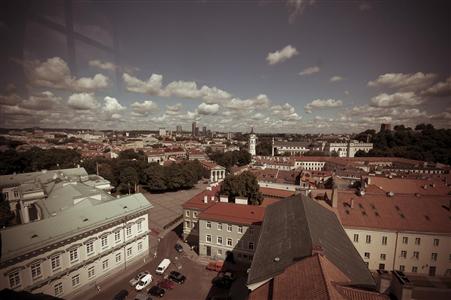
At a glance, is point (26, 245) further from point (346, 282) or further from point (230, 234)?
point (346, 282)

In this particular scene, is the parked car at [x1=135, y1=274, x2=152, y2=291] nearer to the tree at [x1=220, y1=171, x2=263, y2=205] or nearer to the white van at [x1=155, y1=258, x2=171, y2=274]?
the white van at [x1=155, y1=258, x2=171, y2=274]

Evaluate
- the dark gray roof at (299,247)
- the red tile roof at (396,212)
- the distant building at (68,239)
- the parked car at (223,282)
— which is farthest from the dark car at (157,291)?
the red tile roof at (396,212)

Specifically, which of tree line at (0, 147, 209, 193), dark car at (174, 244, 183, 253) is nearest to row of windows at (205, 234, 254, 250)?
dark car at (174, 244, 183, 253)

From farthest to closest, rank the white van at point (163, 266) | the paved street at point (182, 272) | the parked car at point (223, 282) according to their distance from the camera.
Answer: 1. the white van at point (163, 266)
2. the parked car at point (223, 282)
3. the paved street at point (182, 272)

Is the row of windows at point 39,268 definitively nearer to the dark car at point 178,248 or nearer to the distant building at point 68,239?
the distant building at point 68,239

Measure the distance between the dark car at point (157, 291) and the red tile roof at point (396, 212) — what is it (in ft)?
36.1

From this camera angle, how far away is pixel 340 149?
67625 mm

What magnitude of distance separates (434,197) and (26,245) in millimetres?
21367

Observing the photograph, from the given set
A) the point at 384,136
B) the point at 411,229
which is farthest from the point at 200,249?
the point at 384,136

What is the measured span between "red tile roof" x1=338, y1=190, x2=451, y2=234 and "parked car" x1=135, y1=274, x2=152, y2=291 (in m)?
11.8

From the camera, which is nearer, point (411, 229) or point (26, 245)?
point (26, 245)

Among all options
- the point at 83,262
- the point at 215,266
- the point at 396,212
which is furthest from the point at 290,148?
the point at 83,262

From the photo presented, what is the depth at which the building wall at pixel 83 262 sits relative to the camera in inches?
361

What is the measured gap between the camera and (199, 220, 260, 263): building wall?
14336 mm
